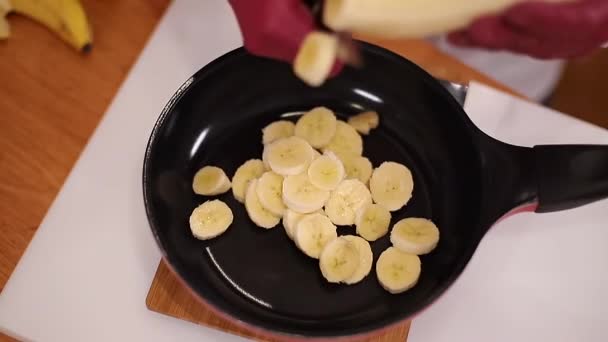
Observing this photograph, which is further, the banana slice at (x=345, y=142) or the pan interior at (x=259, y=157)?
the banana slice at (x=345, y=142)

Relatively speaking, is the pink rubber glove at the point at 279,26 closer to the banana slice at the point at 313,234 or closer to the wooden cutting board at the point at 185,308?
the banana slice at the point at 313,234

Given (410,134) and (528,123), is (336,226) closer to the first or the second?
(410,134)

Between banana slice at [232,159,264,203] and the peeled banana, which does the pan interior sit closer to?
banana slice at [232,159,264,203]

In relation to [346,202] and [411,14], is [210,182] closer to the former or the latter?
[346,202]

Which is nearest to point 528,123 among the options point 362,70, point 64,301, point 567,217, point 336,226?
point 567,217

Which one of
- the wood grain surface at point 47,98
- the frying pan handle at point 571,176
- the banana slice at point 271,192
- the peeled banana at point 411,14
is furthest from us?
the wood grain surface at point 47,98

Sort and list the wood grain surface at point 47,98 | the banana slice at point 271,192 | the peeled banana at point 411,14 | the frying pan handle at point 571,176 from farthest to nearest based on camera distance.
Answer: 1. the wood grain surface at point 47,98
2. the banana slice at point 271,192
3. the frying pan handle at point 571,176
4. the peeled banana at point 411,14

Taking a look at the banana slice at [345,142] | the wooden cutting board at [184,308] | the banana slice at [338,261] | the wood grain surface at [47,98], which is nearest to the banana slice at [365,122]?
the banana slice at [345,142]
